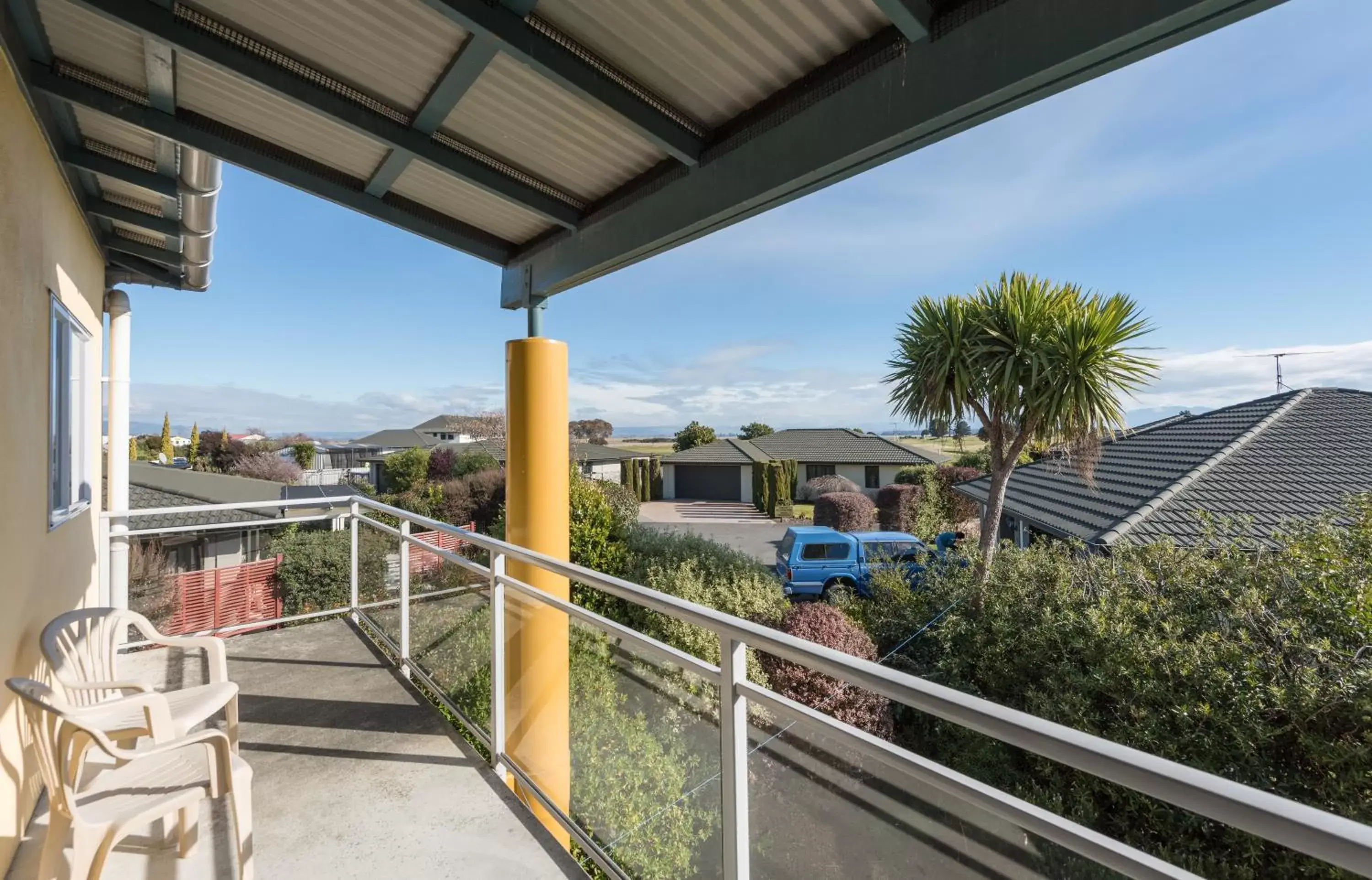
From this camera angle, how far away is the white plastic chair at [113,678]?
2262mm

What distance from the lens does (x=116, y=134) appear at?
3293 millimetres

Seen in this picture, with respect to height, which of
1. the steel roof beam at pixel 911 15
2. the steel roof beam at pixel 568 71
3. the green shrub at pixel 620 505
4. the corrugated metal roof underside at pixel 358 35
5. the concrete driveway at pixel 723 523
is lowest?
the concrete driveway at pixel 723 523

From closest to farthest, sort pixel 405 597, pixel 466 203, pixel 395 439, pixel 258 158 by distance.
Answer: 1. pixel 258 158
2. pixel 466 203
3. pixel 405 597
4. pixel 395 439

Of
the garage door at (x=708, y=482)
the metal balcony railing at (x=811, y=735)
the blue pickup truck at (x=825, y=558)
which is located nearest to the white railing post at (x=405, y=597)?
the metal balcony railing at (x=811, y=735)

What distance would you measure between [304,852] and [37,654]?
4.71 feet

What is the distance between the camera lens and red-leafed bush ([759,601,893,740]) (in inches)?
215

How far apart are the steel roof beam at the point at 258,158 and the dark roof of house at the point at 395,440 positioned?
5039 cm

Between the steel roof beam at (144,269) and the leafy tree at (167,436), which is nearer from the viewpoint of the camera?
the steel roof beam at (144,269)

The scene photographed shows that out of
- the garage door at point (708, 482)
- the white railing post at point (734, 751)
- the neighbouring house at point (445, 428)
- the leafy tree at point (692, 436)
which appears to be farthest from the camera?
the neighbouring house at point (445, 428)

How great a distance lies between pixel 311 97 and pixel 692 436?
161 feet

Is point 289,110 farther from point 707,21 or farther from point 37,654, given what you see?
point 37,654

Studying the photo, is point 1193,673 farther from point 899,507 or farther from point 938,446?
point 938,446

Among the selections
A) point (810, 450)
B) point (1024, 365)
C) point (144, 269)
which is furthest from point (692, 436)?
point (144, 269)

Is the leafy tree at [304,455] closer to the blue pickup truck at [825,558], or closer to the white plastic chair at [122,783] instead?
the blue pickup truck at [825,558]
